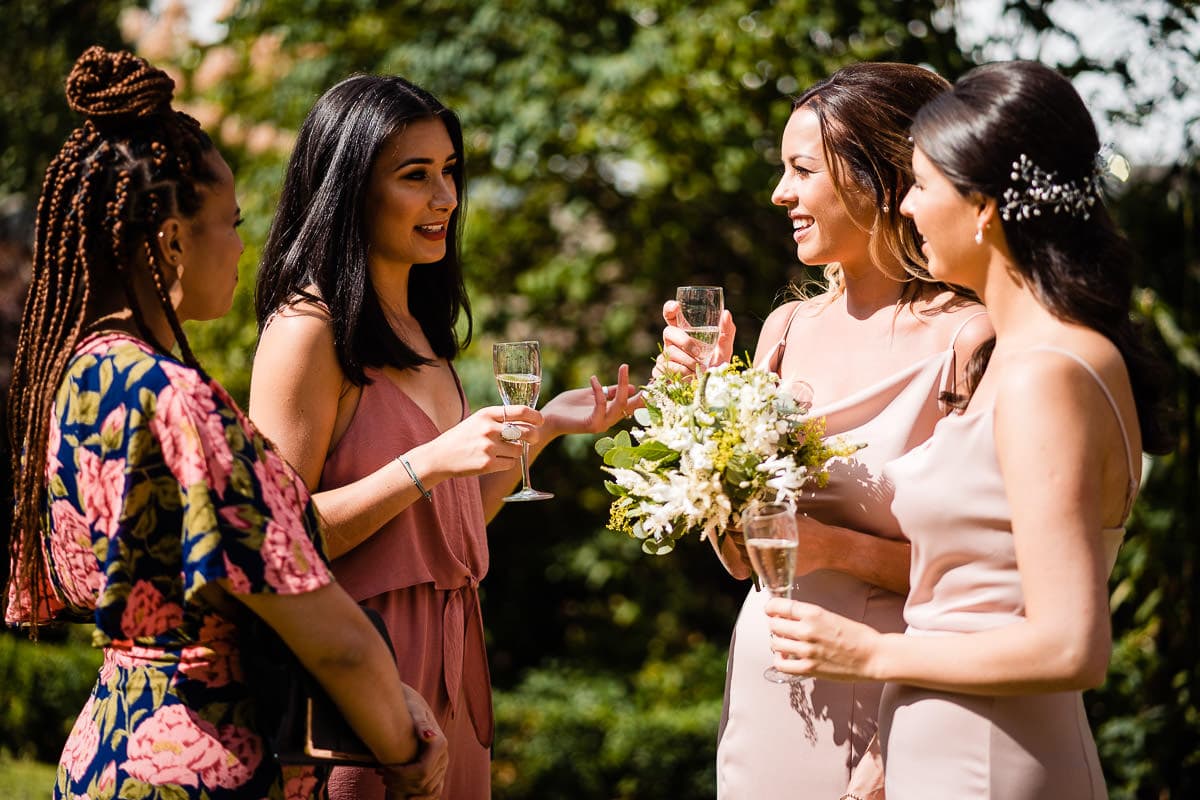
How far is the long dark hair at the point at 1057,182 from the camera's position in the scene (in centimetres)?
231

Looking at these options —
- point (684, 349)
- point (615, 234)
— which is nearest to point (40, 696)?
point (615, 234)

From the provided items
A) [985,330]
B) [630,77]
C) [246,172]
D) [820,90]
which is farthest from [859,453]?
[246,172]

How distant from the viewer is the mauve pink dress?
3.01 meters

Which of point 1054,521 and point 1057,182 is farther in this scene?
point 1057,182

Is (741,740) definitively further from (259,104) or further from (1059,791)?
(259,104)

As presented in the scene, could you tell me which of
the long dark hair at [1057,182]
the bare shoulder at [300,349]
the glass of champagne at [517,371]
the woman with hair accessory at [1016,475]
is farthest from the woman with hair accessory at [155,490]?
the long dark hair at [1057,182]

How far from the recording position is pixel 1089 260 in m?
2.35

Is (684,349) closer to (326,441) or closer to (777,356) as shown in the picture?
(777,356)

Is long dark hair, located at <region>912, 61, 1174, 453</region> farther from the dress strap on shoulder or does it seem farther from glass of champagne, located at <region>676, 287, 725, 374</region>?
the dress strap on shoulder

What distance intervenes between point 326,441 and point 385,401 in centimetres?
20

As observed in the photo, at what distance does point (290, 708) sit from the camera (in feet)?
7.18

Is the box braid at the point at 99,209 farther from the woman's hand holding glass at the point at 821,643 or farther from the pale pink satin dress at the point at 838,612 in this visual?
the pale pink satin dress at the point at 838,612

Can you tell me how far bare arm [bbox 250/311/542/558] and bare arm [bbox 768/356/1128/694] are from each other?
1267 mm

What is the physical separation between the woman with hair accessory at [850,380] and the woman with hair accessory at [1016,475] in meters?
0.46
